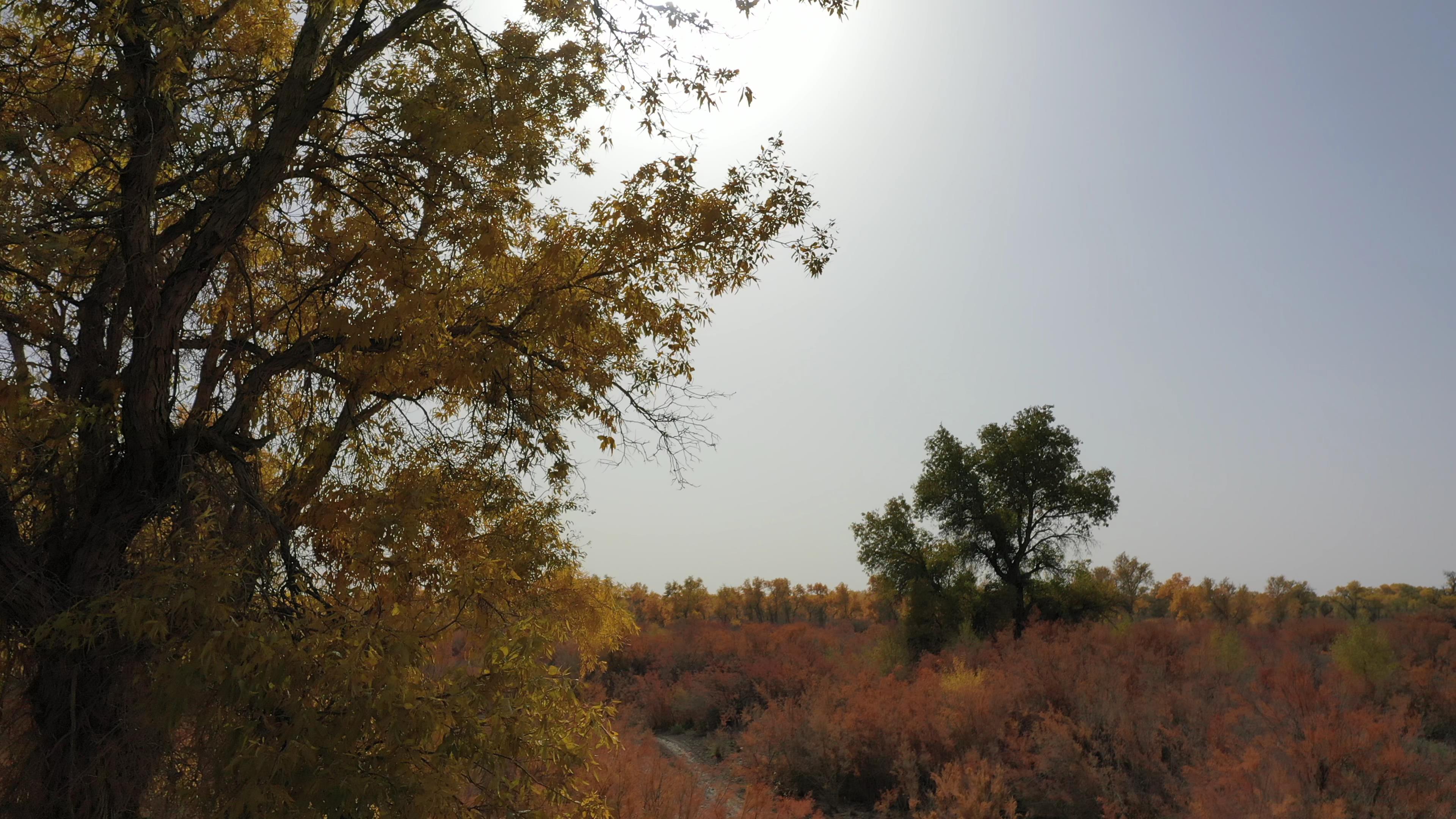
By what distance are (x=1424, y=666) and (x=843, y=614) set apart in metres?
39.2

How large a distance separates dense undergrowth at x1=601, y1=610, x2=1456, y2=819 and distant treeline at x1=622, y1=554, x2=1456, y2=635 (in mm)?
3991

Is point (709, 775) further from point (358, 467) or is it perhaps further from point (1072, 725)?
point (358, 467)


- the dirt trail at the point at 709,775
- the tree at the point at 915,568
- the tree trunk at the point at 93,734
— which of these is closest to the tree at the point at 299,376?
the tree trunk at the point at 93,734

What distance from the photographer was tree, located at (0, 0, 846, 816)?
14.7 feet

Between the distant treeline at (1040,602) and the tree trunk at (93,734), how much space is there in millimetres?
8188

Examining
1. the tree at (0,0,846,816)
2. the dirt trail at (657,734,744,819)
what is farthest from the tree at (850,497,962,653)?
the tree at (0,0,846,816)

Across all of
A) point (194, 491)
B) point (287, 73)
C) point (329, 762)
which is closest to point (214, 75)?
point (287, 73)

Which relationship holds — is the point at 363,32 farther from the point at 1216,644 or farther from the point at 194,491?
the point at 1216,644

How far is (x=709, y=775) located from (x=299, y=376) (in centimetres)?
1078

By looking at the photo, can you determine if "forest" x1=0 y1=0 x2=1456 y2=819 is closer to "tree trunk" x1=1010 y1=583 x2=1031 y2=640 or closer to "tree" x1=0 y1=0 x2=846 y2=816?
"tree" x1=0 y1=0 x2=846 y2=816

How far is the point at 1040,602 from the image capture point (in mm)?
26859

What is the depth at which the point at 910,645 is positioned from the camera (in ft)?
82.8

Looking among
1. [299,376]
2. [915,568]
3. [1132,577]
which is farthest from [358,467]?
[1132,577]

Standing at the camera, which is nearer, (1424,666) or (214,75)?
(214,75)
